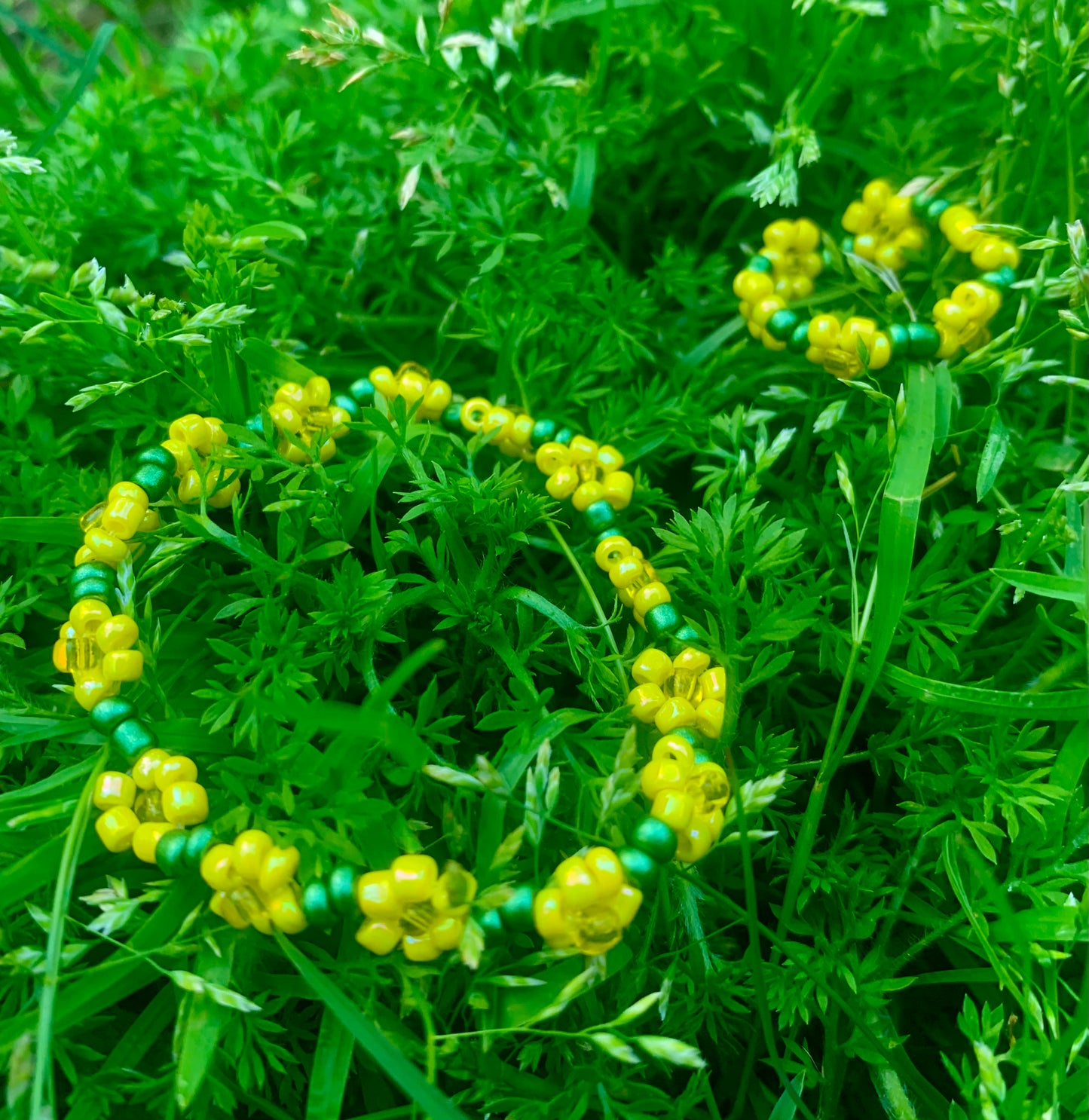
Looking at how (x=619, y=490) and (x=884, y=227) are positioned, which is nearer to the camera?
(x=619, y=490)

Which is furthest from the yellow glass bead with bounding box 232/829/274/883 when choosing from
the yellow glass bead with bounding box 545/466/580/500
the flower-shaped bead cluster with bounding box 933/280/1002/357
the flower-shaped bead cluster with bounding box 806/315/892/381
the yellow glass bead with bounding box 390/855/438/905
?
the flower-shaped bead cluster with bounding box 933/280/1002/357

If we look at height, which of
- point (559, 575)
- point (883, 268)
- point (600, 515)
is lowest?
point (559, 575)

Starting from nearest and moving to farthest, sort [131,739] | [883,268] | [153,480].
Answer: [131,739] → [153,480] → [883,268]

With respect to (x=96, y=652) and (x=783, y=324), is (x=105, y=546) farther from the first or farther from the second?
(x=783, y=324)

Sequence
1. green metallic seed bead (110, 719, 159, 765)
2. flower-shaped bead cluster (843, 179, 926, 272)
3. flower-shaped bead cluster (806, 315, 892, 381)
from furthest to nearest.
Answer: flower-shaped bead cluster (843, 179, 926, 272), flower-shaped bead cluster (806, 315, 892, 381), green metallic seed bead (110, 719, 159, 765)

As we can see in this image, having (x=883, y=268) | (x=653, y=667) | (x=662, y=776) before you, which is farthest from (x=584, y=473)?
(x=883, y=268)

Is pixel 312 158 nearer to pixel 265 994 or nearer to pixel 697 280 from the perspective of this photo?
pixel 697 280

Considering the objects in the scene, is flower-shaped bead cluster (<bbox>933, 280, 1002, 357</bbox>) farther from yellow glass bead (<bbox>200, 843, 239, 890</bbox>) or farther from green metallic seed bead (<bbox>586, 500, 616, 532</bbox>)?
yellow glass bead (<bbox>200, 843, 239, 890</bbox>)

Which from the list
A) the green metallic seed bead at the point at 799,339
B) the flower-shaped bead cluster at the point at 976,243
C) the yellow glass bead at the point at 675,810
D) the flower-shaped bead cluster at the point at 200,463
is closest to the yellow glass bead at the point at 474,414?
the flower-shaped bead cluster at the point at 200,463
